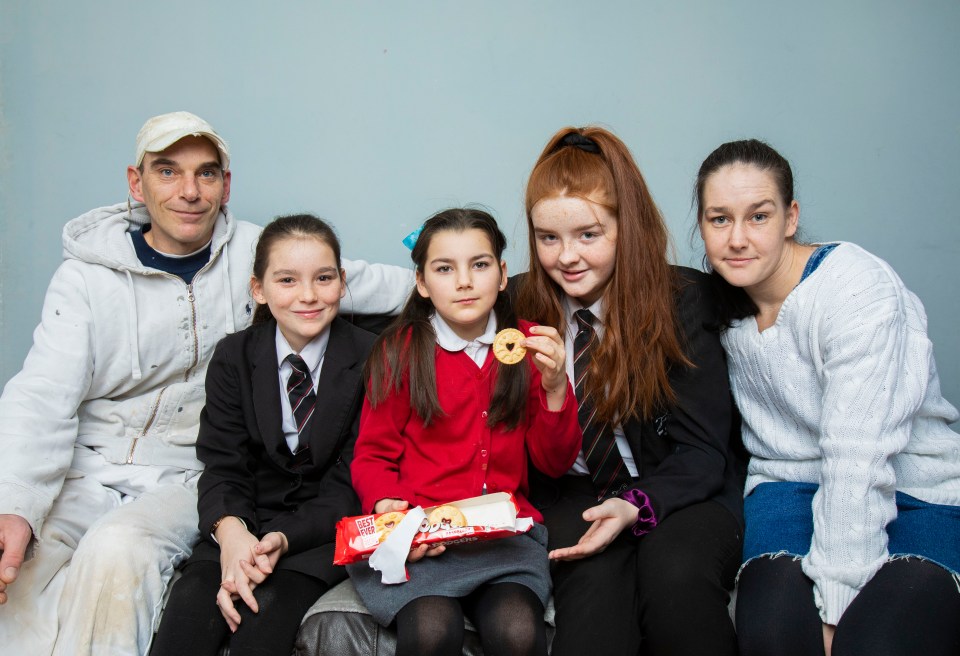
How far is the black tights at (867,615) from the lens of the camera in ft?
5.98

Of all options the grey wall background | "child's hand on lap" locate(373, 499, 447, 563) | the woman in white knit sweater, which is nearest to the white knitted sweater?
the woman in white knit sweater

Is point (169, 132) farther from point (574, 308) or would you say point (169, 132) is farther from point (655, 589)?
point (655, 589)

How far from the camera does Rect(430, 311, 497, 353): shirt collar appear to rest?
2330 mm

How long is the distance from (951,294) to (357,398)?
7.93 ft

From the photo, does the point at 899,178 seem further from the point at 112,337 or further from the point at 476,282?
the point at 112,337

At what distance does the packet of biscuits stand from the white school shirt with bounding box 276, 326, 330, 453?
0.49m

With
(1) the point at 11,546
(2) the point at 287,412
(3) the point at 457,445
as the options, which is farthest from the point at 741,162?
(1) the point at 11,546

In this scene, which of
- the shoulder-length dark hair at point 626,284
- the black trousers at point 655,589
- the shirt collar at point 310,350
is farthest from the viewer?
the shirt collar at point 310,350

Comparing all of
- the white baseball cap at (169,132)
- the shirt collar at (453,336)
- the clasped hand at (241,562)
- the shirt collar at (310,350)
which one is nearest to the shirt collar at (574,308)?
the shirt collar at (453,336)

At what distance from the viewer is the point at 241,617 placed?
81.0 inches

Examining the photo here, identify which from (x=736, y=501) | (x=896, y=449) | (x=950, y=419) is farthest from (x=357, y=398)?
(x=950, y=419)

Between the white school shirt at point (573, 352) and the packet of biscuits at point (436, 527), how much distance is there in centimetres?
42

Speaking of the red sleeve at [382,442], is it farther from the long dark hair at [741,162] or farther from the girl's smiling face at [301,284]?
the long dark hair at [741,162]

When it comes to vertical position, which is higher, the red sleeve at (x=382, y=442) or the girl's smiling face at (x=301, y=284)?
the girl's smiling face at (x=301, y=284)
